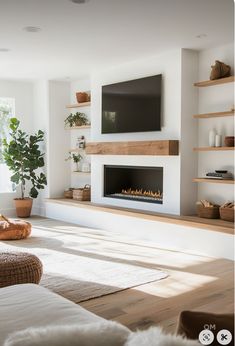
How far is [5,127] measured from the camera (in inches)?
295

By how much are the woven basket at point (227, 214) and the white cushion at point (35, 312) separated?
3101mm

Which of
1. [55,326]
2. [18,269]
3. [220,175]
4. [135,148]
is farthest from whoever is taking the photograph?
[135,148]

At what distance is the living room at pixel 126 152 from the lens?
11.7 ft

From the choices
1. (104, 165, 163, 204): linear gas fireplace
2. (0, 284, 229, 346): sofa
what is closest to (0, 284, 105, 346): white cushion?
(0, 284, 229, 346): sofa

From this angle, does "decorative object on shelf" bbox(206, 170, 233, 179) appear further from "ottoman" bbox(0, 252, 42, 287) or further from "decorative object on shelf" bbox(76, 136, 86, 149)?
"decorative object on shelf" bbox(76, 136, 86, 149)

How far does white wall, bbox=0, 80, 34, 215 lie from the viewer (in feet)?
24.5

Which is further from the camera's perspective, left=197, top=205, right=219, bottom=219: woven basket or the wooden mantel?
the wooden mantel

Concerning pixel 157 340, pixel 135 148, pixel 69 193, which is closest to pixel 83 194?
pixel 69 193

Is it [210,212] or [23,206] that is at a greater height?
[210,212]

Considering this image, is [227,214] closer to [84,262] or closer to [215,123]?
[215,123]

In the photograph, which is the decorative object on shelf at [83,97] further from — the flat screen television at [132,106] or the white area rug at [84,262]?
the white area rug at [84,262]

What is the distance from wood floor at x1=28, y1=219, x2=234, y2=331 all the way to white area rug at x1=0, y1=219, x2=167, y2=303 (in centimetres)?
9

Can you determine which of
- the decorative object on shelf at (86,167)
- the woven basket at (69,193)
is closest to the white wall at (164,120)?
the decorative object on shelf at (86,167)

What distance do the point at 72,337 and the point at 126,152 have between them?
190 inches
